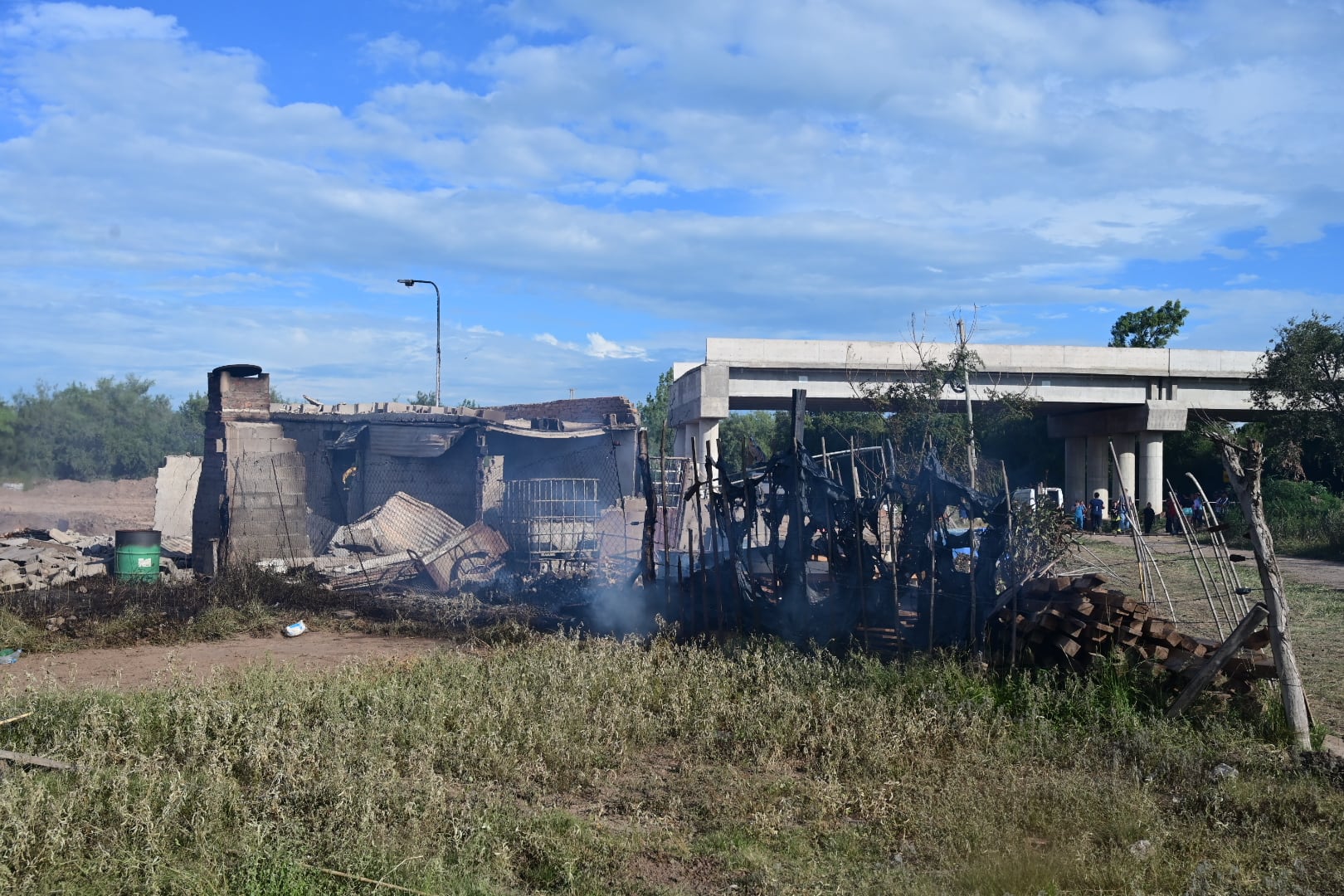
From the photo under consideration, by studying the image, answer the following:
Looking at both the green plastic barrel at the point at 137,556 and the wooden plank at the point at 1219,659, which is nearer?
the wooden plank at the point at 1219,659

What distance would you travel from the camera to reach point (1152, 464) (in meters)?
32.3

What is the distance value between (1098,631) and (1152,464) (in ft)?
89.1

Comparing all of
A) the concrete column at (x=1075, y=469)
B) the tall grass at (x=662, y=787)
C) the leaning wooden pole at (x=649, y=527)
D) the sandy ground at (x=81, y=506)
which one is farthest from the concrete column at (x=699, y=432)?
the tall grass at (x=662, y=787)

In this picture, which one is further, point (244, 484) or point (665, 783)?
point (244, 484)

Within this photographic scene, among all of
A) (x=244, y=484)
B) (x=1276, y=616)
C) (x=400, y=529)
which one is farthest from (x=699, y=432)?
(x=1276, y=616)

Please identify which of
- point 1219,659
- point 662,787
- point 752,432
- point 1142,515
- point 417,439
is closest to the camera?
point 662,787

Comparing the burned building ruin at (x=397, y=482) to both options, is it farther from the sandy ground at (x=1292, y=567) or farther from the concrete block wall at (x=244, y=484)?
the sandy ground at (x=1292, y=567)

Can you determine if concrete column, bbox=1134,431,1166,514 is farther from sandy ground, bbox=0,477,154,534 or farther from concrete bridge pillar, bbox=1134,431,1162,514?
sandy ground, bbox=0,477,154,534

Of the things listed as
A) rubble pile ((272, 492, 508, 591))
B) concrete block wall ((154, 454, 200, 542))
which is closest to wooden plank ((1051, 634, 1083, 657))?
rubble pile ((272, 492, 508, 591))

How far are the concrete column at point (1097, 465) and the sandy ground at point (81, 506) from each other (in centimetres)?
3093

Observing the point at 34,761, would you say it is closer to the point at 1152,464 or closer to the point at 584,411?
the point at 584,411

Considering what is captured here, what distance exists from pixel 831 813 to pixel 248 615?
8931 mm

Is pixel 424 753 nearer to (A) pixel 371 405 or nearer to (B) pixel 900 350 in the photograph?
(A) pixel 371 405

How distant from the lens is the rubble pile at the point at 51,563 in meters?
14.5
